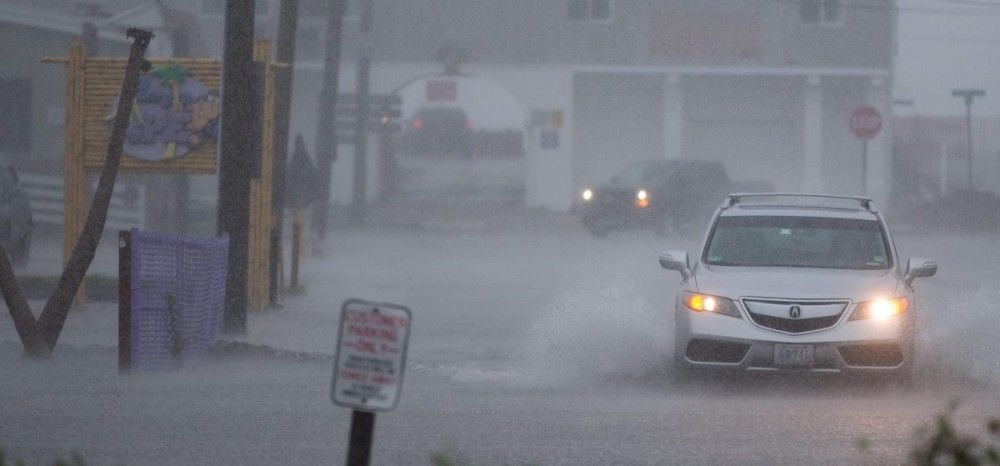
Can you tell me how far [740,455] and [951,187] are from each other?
4161 cm

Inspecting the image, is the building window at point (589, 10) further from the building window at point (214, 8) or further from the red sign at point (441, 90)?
the building window at point (214, 8)

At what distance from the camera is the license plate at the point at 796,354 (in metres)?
10.7

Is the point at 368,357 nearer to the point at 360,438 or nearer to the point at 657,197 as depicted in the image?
the point at 360,438

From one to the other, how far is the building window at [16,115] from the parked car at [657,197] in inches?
491

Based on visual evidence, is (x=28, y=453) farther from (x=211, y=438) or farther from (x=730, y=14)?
(x=730, y=14)

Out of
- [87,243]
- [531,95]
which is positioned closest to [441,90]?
[531,95]

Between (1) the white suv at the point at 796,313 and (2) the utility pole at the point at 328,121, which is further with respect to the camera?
(2) the utility pole at the point at 328,121

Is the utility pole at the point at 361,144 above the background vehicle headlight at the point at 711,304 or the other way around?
above

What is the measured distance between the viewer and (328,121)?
104 ft

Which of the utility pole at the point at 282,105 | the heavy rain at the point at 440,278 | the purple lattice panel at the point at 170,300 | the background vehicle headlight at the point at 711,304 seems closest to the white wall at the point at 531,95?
the heavy rain at the point at 440,278

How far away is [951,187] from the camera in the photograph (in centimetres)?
4769

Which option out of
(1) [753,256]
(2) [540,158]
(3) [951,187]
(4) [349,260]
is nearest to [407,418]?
(1) [753,256]

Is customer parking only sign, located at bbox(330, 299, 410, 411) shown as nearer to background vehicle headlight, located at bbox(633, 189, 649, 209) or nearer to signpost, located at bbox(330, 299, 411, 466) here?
signpost, located at bbox(330, 299, 411, 466)

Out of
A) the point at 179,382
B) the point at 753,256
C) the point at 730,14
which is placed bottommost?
the point at 179,382
